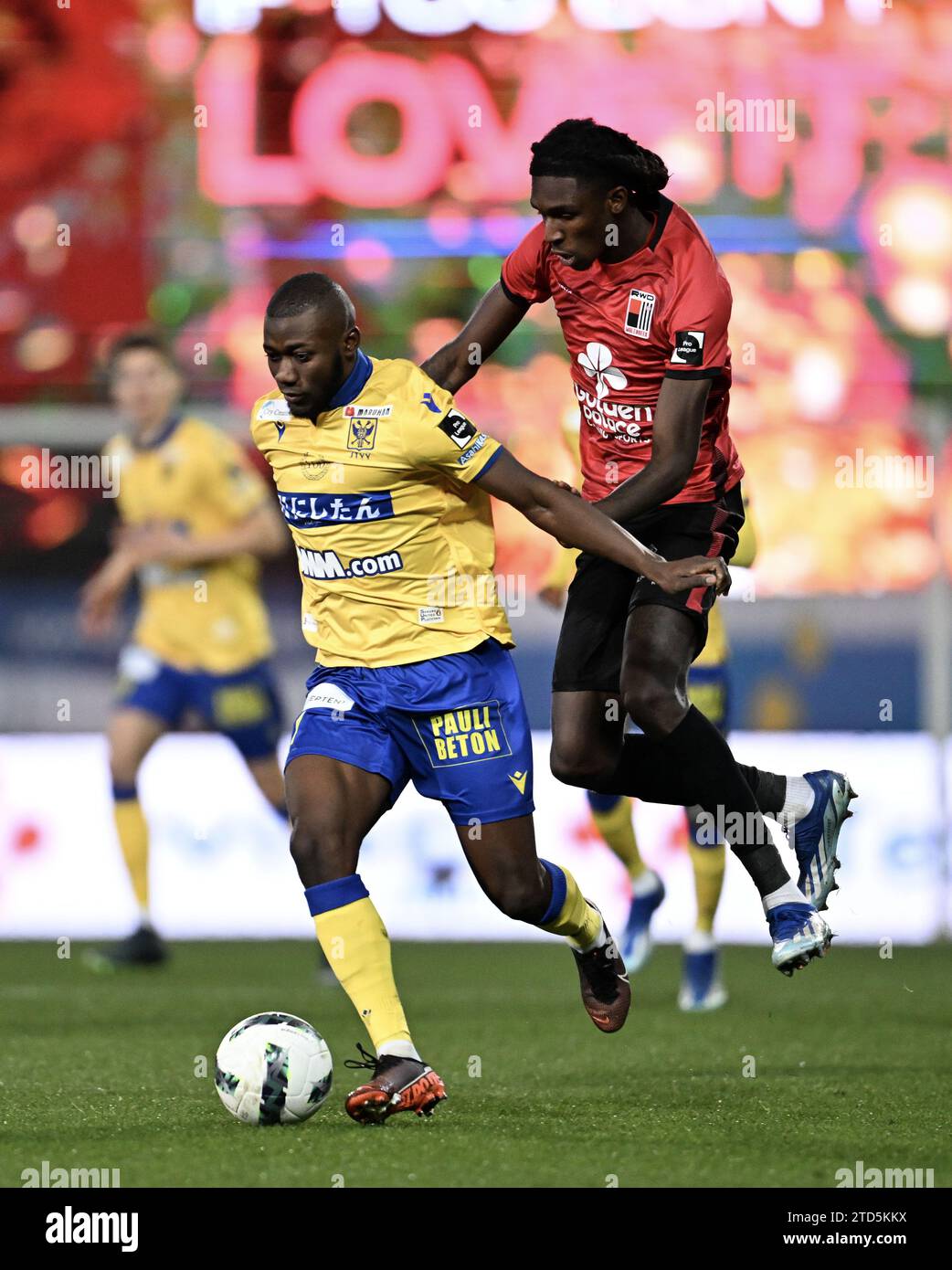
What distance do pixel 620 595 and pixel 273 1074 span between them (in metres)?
1.48

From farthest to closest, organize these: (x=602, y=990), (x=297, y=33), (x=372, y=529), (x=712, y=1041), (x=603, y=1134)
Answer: (x=297, y=33), (x=712, y=1041), (x=602, y=990), (x=372, y=529), (x=603, y=1134)

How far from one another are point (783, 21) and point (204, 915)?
5.21 m

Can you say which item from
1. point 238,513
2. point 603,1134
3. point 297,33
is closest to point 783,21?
point 297,33

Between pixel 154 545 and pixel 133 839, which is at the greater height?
pixel 154 545

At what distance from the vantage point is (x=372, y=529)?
16.9ft

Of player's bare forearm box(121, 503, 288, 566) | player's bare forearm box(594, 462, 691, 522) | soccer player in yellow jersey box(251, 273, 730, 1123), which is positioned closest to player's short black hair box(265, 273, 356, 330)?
soccer player in yellow jersey box(251, 273, 730, 1123)

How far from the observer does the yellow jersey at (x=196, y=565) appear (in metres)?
8.98

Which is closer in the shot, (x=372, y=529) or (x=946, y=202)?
(x=372, y=529)

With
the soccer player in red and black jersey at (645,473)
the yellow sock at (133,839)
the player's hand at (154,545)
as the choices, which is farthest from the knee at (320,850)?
the player's hand at (154,545)

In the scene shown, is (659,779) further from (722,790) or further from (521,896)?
(521,896)

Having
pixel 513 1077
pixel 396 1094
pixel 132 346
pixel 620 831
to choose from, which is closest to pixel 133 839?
pixel 132 346

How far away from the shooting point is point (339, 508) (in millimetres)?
5113

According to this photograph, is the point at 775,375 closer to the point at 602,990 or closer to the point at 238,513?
the point at 238,513
